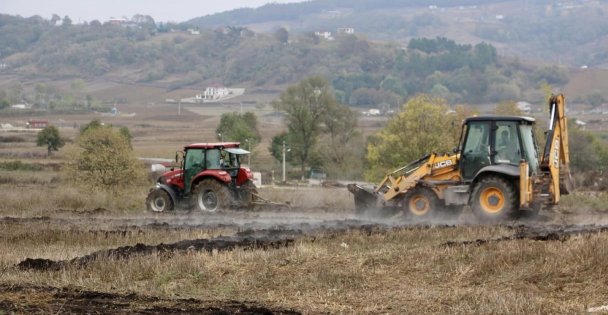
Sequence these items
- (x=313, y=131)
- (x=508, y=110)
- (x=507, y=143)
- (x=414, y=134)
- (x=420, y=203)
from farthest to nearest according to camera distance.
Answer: (x=313, y=131), (x=508, y=110), (x=414, y=134), (x=420, y=203), (x=507, y=143)

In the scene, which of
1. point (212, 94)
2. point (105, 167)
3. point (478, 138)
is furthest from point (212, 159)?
point (212, 94)

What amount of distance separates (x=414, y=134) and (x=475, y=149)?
32.8 metres

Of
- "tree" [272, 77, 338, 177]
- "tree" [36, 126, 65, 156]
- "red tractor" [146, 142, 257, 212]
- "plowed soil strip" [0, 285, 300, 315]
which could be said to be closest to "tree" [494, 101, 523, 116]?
"tree" [272, 77, 338, 177]

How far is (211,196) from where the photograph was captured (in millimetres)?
27078

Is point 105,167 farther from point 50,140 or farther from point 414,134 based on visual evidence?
point 50,140

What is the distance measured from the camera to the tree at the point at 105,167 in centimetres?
4125

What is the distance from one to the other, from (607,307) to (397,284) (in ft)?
9.28

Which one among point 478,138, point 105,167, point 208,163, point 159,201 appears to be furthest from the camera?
point 105,167

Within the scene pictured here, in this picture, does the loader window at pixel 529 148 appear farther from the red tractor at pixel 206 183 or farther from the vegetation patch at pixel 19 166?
the vegetation patch at pixel 19 166

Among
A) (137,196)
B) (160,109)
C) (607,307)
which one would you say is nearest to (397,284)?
(607,307)

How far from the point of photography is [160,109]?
15375 centimetres

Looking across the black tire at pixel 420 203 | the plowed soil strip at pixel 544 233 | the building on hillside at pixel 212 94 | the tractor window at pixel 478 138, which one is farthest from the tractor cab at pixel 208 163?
the building on hillside at pixel 212 94

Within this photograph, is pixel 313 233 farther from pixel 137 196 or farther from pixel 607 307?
pixel 137 196

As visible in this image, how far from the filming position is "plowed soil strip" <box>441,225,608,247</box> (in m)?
16.4
